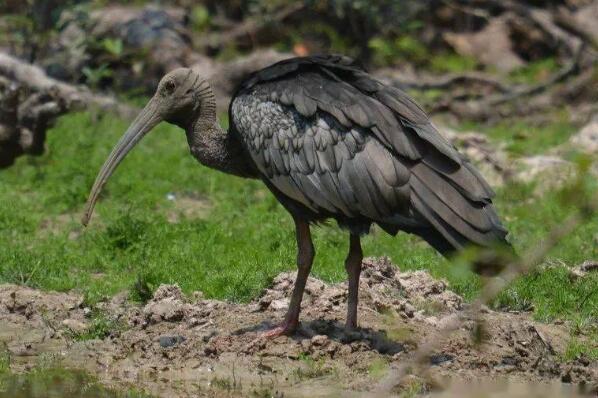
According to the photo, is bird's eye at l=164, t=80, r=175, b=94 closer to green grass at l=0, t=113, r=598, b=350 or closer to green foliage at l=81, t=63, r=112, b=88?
→ green grass at l=0, t=113, r=598, b=350

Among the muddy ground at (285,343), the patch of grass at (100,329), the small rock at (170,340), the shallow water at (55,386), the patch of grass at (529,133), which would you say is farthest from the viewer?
the patch of grass at (529,133)

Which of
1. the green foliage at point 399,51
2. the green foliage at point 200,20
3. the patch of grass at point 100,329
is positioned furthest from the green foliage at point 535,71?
the patch of grass at point 100,329

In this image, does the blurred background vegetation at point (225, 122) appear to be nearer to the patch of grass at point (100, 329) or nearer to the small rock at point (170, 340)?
the patch of grass at point (100, 329)

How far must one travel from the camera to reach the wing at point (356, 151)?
294 inches

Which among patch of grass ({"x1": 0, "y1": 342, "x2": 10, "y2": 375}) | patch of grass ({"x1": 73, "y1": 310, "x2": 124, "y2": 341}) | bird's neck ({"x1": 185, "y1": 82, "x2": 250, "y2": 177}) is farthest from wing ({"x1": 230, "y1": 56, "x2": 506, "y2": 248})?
patch of grass ({"x1": 0, "y1": 342, "x2": 10, "y2": 375})

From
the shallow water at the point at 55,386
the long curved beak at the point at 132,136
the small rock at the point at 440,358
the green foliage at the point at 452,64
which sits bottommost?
the shallow water at the point at 55,386

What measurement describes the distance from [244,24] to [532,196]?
7339 millimetres

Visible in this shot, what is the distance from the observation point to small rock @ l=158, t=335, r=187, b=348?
8273 millimetres

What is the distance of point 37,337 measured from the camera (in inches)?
341

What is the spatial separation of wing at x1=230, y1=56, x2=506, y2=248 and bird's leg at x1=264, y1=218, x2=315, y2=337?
0.38 metres

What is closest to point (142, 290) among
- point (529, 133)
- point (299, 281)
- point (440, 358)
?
point (299, 281)

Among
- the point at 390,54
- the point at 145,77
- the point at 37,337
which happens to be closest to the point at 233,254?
the point at 37,337

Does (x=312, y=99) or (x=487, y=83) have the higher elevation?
(x=487, y=83)

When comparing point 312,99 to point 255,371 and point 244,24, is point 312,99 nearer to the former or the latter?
point 255,371
